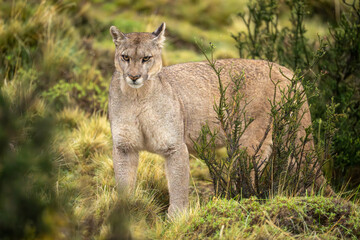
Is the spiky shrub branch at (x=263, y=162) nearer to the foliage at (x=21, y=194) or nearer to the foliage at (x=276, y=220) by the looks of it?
the foliage at (x=276, y=220)

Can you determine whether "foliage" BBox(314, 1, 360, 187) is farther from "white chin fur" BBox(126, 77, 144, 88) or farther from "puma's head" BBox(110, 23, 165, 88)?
"white chin fur" BBox(126, 77, 144, 88)

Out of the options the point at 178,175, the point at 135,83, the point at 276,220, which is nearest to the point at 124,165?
the point at 178,175

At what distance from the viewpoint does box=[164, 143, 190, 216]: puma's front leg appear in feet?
17.6

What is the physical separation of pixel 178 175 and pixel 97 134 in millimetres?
2597

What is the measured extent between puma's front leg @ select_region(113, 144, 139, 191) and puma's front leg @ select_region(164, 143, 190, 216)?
412 millimetres

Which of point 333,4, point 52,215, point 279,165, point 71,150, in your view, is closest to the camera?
point 52,215

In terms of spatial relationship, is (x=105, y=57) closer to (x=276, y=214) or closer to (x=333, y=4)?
(x=333, y=4)

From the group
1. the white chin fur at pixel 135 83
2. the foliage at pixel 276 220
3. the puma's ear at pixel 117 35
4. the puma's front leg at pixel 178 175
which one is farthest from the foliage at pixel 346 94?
the puma's ear at pixel 117 35

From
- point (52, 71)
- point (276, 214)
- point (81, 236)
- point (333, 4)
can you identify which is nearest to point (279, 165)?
point (276, 214)

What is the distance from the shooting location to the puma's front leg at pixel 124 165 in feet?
17.8

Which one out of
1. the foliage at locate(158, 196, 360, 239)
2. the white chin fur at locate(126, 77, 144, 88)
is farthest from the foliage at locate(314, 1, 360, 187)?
the white chin fur at locate(126, 77, 144, 88)

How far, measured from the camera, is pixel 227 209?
15.3 ft

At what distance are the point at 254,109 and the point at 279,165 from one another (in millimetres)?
931

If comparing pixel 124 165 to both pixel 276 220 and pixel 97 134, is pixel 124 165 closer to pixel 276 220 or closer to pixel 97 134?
pixel 276 220
